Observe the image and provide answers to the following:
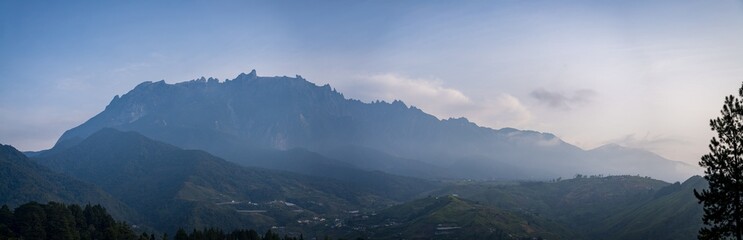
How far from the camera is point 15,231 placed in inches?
5620

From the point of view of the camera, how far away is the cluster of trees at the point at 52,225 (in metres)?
143

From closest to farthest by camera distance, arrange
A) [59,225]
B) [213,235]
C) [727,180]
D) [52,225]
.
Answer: [727,180] → [52,225] → [59,225] → [213,235]

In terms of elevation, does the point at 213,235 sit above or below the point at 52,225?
below

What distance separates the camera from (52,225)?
149 meters

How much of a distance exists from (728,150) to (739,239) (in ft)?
27.5

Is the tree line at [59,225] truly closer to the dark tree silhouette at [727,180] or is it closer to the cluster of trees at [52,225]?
the cluster of trees at [52,225]

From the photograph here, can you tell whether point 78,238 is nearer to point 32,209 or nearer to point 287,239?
point 32,209

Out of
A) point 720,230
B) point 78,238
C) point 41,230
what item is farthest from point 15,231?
point 720,230

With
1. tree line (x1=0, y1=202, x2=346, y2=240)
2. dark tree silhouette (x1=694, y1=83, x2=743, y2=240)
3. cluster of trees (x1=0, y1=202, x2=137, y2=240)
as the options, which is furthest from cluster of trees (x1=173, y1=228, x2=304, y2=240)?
dark tree silhouette (x1=694, y1=83, x2=743, y2=240)

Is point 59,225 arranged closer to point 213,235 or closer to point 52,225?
point 52,225

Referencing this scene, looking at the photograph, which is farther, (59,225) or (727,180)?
(59,225)

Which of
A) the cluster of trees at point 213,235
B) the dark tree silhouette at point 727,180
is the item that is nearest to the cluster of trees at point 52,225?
the cluster of trees at point 213,235

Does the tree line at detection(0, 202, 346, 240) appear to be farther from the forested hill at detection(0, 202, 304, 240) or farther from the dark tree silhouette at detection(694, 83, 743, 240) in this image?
the dark tree silhouette at detection(694, 83, 743, 240)

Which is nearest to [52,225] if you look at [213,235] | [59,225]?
[59,225]
